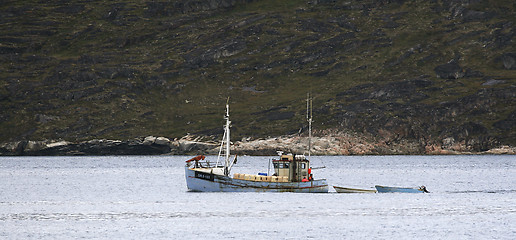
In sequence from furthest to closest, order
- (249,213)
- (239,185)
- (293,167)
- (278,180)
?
(239,185)
(278,180)
(293,167)
(249,213)

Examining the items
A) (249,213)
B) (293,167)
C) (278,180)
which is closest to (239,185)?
(278,180)

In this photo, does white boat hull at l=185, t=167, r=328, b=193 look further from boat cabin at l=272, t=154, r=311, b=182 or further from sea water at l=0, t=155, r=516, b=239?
boat cabin at l=272, t=154, r=311, b=182

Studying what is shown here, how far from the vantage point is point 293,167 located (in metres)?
107

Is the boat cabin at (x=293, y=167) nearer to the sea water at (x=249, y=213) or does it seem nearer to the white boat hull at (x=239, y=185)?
the white boat hull at (x=239, y=185)

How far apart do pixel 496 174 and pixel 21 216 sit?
10784 centimetres

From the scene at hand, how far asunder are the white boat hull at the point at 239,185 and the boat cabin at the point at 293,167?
3.81 ft

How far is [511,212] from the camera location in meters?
88.0


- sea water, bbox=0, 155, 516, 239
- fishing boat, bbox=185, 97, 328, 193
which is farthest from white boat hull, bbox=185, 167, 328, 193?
sea water, bbox=0, 155, 516, 239

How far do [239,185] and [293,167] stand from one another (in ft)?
24.4

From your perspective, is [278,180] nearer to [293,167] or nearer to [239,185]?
[293,167]

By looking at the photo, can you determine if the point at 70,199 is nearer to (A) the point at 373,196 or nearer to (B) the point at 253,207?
(B) the point at 253,207

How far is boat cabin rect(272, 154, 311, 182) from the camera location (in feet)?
351

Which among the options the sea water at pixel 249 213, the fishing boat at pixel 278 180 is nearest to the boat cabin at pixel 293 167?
the fishing boat at pixel 278 180

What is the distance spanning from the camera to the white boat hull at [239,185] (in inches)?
Result: 4203
